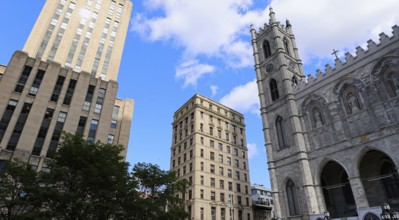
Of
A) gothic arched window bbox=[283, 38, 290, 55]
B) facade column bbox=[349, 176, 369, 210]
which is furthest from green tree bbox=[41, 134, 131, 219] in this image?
gothic arched window bbox=[283, 38, 290, 55]

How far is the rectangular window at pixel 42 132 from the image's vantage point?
105ft

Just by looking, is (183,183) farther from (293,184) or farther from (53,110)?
(53,110)

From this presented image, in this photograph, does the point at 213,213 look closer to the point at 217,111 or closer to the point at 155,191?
the point at 217,111

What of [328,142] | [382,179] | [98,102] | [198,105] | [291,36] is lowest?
[382,179]

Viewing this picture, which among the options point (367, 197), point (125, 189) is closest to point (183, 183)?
point (125, 189)

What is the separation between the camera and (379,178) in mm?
27391

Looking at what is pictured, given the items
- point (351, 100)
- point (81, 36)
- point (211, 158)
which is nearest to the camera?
point (351, 100)

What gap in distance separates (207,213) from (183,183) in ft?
74.6

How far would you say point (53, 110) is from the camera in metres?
35.4

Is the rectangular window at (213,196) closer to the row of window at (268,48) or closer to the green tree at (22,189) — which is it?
the row of window at (268,48)

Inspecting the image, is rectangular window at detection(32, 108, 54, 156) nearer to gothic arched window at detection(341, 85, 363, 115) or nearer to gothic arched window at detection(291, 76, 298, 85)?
gothic arched window at detection(291, 76, 298, 85)

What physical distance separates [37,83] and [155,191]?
1024 inches

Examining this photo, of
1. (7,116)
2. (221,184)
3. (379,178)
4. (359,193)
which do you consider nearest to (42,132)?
(7,116)

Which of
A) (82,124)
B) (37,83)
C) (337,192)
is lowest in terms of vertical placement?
(337,192)
